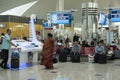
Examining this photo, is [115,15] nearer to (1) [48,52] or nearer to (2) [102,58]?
(2) [102,58]

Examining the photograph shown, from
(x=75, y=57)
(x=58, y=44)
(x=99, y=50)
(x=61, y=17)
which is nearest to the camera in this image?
(x=99, y=50)

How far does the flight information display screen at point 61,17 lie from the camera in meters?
20.1

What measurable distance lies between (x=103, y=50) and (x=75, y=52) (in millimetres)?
1328

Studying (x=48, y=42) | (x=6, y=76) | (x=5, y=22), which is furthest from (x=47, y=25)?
(x=6, y=76)

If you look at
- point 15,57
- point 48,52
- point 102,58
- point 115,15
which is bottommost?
point 102,58

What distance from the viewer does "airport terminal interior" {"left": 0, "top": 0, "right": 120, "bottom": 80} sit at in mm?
9367

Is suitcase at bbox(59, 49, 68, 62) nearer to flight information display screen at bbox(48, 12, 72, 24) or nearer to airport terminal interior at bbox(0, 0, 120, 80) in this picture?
airport terminal interior at bbox(0, 0, 120, 80)

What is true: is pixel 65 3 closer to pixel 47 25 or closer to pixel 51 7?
pixel 51 7

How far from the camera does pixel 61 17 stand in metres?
20.5

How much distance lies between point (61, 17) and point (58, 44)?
5.33m

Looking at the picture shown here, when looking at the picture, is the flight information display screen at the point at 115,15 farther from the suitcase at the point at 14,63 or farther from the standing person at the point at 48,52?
the suitcase at the point at 14,63

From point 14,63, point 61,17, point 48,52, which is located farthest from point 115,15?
point 14,63

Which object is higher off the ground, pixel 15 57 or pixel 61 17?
pixel 61 17

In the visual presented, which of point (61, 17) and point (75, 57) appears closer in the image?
point (75, 57)
